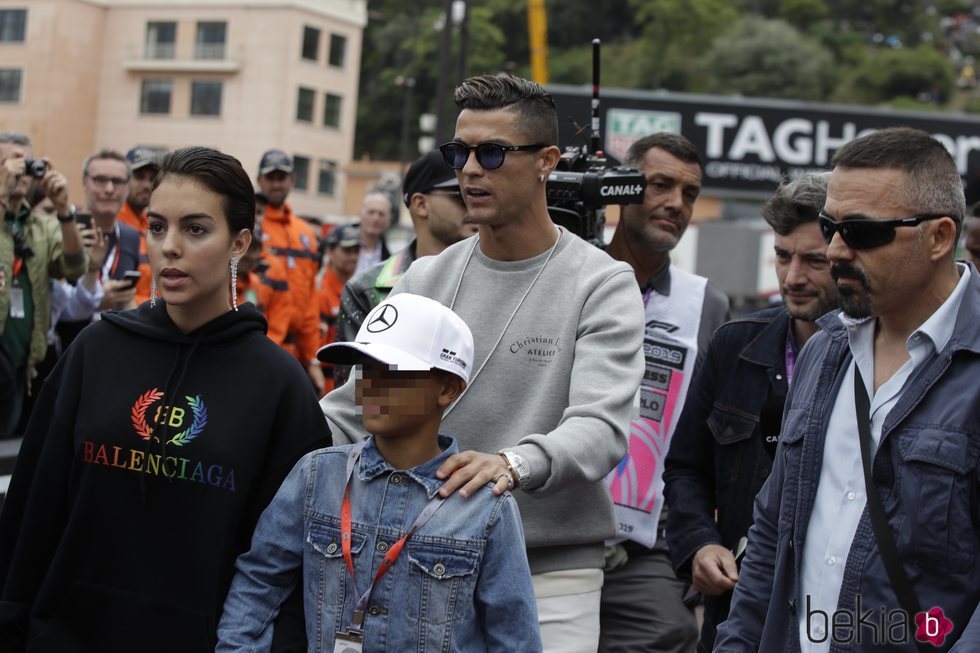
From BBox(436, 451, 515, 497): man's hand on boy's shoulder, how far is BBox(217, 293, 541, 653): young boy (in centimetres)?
4

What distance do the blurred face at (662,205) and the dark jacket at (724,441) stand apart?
86 cm

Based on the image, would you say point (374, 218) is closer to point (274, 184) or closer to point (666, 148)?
point (274, 184)

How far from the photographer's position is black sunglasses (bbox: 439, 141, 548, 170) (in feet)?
13.5

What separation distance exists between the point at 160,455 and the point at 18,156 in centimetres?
421

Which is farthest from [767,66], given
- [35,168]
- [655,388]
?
[655,388]

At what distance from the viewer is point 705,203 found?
5566cm

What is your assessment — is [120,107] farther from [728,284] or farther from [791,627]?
[791,627]

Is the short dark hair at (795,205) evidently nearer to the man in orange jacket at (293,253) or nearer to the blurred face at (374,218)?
the man in orange jacket at (293,253)

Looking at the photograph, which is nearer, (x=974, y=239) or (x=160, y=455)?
(x=160, y=455)

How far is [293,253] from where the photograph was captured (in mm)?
10789

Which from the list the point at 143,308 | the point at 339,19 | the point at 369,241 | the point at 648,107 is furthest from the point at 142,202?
the point at 339,19

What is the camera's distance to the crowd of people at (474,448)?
131 inches

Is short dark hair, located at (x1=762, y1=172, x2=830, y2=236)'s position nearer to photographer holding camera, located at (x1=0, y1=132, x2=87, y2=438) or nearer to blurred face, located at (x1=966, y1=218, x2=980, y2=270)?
blurred face, located at (x1=966, y1=218, x2=980, y2=270)

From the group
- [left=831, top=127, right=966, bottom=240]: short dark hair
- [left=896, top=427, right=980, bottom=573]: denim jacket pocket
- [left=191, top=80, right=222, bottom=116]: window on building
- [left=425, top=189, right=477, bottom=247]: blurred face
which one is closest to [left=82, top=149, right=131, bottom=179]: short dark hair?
[left=425, top=189, right=477, bottom=247]: blurred face
